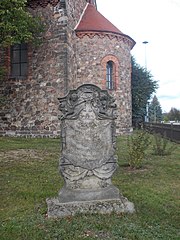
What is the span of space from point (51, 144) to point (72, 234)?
31.7 feet

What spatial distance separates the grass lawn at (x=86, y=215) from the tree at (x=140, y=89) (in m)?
16.7

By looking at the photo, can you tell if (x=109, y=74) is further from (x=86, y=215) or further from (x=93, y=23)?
(x=86, y=215)

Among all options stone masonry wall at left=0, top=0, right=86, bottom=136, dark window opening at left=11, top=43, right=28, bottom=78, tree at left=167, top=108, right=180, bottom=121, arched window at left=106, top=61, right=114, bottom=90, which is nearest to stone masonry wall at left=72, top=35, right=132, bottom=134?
arched window at left=106, top=61, right=114, bottom=90

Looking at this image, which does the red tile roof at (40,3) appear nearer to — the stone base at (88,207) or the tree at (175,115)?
the stone base at (88,207)

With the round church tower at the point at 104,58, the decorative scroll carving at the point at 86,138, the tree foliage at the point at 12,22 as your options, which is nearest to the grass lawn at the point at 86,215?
the decorative scroll carving at the point at 86,138

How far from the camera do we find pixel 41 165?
9.41m

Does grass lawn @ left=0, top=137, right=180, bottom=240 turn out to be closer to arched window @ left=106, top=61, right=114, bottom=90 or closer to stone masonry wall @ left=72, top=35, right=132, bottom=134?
stone masonry wall @ left=72, top=35, right=132, bottom=134

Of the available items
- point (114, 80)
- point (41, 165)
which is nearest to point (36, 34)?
point (114, 80)

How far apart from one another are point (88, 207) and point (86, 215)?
0.18 m

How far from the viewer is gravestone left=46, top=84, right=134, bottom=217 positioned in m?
5.46

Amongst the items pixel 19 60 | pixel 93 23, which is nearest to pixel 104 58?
pixel 93 23

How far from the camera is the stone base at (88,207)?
5.13 m

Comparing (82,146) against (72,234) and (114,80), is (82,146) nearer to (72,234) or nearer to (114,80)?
(72,234)

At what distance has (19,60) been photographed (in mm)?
17031
